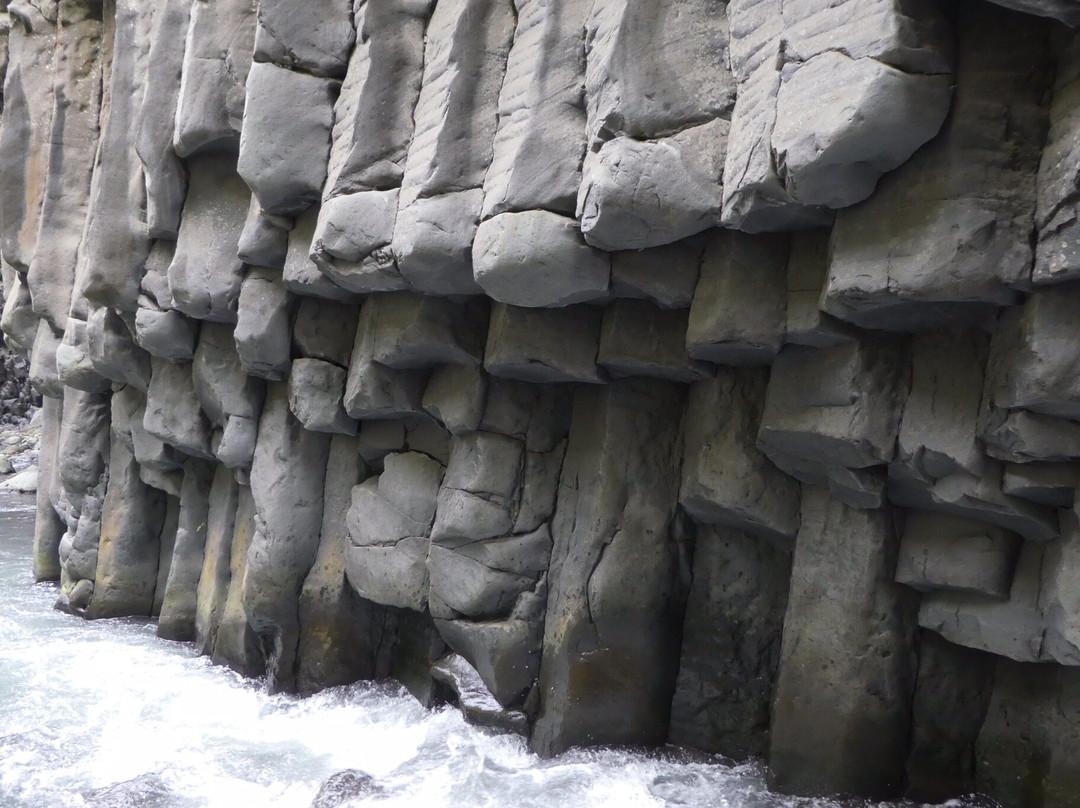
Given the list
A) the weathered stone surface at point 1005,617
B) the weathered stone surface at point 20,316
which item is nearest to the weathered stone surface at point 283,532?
the weathered stone surface at point 1005,617

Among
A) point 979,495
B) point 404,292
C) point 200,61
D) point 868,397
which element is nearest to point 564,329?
point 404,292

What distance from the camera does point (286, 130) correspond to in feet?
23.0

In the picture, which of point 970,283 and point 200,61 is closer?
point 970,283

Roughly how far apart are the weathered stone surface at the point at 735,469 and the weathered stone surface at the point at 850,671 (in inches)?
12.1

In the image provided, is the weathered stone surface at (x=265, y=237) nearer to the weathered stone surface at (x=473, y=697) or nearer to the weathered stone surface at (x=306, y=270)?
the weathered stone surface at (x=306, y=270)

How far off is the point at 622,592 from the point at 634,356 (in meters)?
1.47

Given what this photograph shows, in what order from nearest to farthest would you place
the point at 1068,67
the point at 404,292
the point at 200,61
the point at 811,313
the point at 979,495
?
the point at 1068,67, the point at 979,495, the point at 811,313, the point at 404,292, the point at 200,61

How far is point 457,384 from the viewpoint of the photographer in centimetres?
678

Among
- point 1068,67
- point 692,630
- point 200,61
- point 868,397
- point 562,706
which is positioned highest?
point 200,61

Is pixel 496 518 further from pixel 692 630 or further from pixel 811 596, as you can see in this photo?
pixel 811 596

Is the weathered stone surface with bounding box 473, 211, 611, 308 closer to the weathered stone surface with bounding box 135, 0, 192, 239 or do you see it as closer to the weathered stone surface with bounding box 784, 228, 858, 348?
the weathered stone surface with bounding box 784, 228, 858, 348

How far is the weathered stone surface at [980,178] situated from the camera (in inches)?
152

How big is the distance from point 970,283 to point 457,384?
3697 millimetres

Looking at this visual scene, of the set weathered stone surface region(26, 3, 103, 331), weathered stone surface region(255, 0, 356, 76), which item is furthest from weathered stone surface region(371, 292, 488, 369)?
weathered stone surface region(26, 3, 103, 331)
